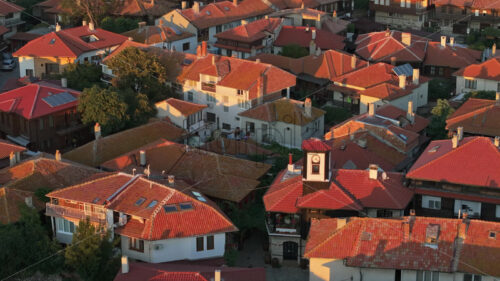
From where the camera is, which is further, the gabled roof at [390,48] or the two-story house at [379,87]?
the gabled roof at [390,48]

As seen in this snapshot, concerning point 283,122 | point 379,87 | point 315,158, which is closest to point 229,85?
point 283,122

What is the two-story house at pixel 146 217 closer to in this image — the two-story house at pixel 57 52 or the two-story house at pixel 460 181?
the two-story house at pixel 460 181

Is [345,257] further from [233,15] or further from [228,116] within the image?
[233,15]

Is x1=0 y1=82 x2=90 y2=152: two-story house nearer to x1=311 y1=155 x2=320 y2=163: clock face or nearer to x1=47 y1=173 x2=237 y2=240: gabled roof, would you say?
x1=47 y1=173 x2=237 y2=240: gabled roof

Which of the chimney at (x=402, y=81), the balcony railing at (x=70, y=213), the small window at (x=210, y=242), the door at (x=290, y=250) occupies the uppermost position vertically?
the chimney at (x=402, y=81)

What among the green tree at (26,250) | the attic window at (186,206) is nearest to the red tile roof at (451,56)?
the attic window at (186,206)

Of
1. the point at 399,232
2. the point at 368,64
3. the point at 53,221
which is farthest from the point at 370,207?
the point at 368,64

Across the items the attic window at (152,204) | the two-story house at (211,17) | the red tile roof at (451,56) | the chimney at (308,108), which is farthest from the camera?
the two-story house at (211,17)

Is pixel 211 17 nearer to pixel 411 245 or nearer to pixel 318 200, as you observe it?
pixel 318 200
